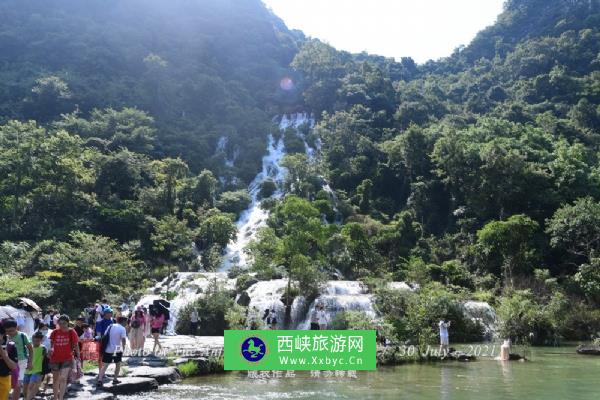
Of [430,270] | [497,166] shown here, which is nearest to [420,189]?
[497,166]

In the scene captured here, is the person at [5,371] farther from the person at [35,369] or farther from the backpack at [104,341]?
the backpack at [104,341]

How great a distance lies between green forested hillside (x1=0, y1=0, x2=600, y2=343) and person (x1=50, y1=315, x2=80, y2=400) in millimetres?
12818

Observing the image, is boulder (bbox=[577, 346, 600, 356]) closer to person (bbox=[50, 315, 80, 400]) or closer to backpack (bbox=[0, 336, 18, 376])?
person (bbox=[50, 315, 80, 400])

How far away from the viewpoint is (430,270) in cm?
3005

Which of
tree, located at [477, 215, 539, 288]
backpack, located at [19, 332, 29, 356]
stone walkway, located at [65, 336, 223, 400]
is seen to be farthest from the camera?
tree, located at [477, 215, 539, 288]

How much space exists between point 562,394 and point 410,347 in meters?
5.87

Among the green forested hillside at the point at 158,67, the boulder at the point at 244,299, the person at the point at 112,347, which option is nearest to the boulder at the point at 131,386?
the person at the point at 112,347

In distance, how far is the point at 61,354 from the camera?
7.69 metres

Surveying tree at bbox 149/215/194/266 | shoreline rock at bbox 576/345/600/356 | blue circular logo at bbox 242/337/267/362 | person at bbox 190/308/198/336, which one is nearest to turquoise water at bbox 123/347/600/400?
blue circular logo at bbox 242/337/267/362

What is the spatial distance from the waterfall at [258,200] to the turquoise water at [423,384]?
17.6m

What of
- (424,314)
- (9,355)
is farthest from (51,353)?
(424,314)

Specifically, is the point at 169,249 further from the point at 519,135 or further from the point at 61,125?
the point at 519,135

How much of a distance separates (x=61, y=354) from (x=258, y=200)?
122 ft

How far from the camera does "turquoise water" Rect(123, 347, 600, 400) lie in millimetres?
10156
